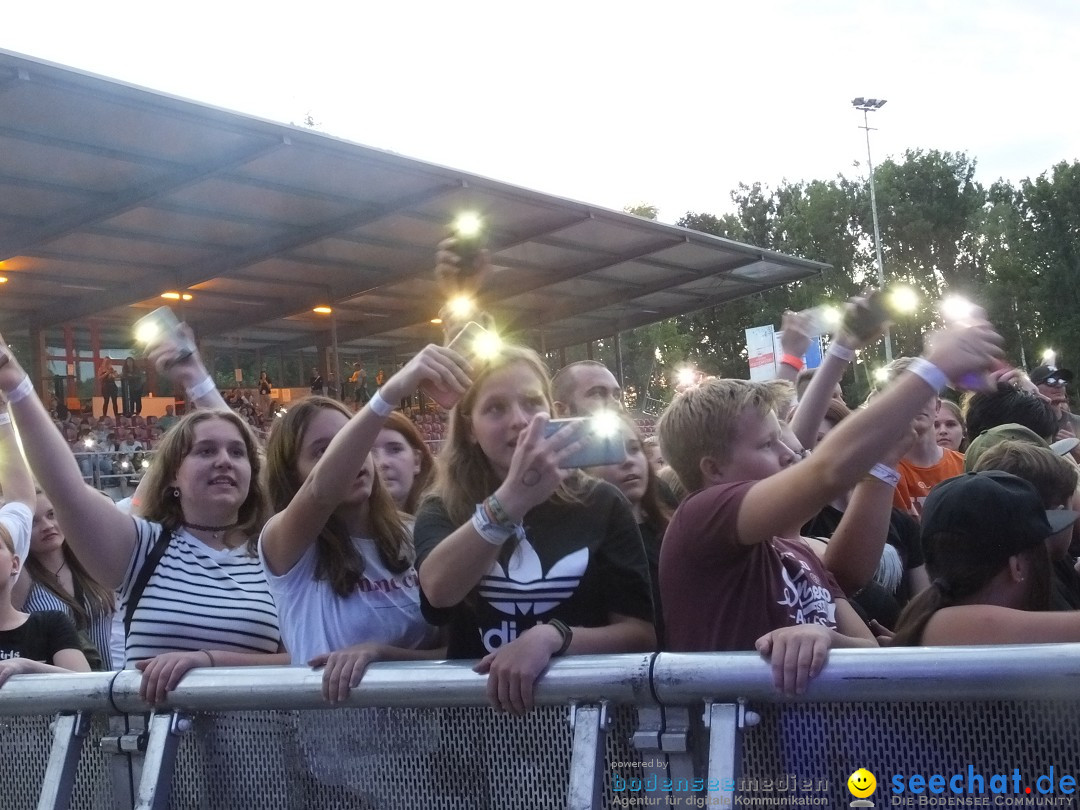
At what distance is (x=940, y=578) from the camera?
2.18 meters

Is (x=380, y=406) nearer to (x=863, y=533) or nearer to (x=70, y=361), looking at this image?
(x=863, y=533)

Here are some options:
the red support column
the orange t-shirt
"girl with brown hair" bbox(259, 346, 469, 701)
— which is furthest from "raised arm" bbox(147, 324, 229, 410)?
the red support column

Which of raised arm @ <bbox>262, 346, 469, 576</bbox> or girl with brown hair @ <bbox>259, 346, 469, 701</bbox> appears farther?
girl with brown hair @ <bbox>259, 346, 469, 701</bbox>

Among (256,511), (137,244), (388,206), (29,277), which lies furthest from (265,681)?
(29,277)

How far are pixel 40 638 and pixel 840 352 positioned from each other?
268 cm

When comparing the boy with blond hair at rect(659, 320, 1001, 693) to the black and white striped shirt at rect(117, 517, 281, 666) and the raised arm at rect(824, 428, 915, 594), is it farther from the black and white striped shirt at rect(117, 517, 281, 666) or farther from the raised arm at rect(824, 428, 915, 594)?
the black and white striped shirt at rect(117, 517, 281, 666)

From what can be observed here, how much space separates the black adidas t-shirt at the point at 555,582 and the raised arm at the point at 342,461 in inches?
11.4

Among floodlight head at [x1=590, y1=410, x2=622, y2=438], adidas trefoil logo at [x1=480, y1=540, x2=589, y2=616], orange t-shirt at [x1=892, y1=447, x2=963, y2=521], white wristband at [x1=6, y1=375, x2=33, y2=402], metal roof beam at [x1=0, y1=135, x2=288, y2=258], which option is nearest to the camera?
floodlight head at [x1=590, y1=410, x2=622, y2=438]

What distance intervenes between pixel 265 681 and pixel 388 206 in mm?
14726

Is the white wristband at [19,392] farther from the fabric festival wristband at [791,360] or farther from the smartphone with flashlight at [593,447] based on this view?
the fabric festival wristband at [791,360]

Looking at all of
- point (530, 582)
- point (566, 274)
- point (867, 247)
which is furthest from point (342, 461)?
point (867, 247)

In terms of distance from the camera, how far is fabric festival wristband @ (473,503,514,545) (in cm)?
205

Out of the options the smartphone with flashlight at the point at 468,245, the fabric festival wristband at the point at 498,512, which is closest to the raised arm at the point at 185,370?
the smartphone with flashlight at the point at 468,245

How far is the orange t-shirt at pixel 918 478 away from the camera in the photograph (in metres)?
4.36
